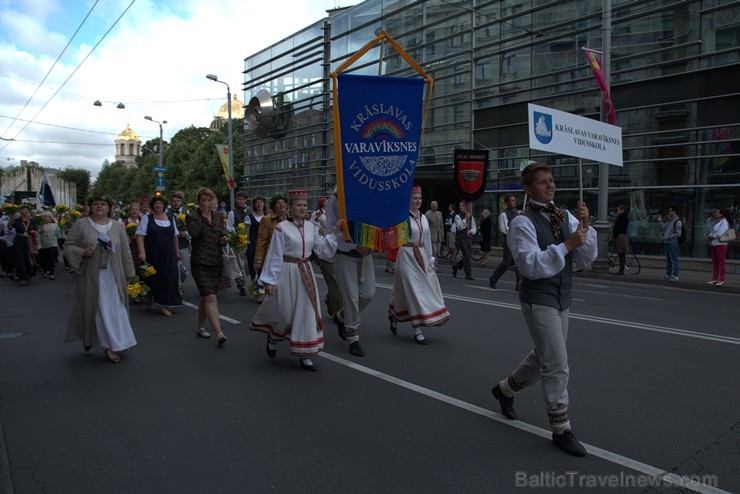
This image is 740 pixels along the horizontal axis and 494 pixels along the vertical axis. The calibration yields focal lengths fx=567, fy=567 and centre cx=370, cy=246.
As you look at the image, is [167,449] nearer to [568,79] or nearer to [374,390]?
[374,390]

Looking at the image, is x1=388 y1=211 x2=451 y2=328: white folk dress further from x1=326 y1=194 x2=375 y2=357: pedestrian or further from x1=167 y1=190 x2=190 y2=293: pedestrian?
x1=167 y1=190 x2=190 y2=293: pedestrian

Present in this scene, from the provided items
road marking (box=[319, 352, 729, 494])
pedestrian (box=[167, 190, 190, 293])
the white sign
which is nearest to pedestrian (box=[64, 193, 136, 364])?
road marking (box=[319, 352, 729, 494])

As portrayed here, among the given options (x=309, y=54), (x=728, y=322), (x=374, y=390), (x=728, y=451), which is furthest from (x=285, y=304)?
(x=309, y=54)

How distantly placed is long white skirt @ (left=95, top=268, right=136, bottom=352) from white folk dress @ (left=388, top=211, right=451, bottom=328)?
3.13 m

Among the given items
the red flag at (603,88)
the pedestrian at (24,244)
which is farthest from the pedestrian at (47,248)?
the red flag at (603,88)

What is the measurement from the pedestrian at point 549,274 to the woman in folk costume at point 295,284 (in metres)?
2.32

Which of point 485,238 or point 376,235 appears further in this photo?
point 485,238

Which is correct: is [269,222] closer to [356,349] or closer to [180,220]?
[356,349]

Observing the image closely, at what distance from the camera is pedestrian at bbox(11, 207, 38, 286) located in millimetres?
13391

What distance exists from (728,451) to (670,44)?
18.3 metres

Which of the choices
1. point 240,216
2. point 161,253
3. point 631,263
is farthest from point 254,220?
point 631,263

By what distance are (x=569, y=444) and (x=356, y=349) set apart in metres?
2.99

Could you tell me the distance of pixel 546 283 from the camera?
3770 millimetres

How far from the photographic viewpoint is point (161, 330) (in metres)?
7.77
